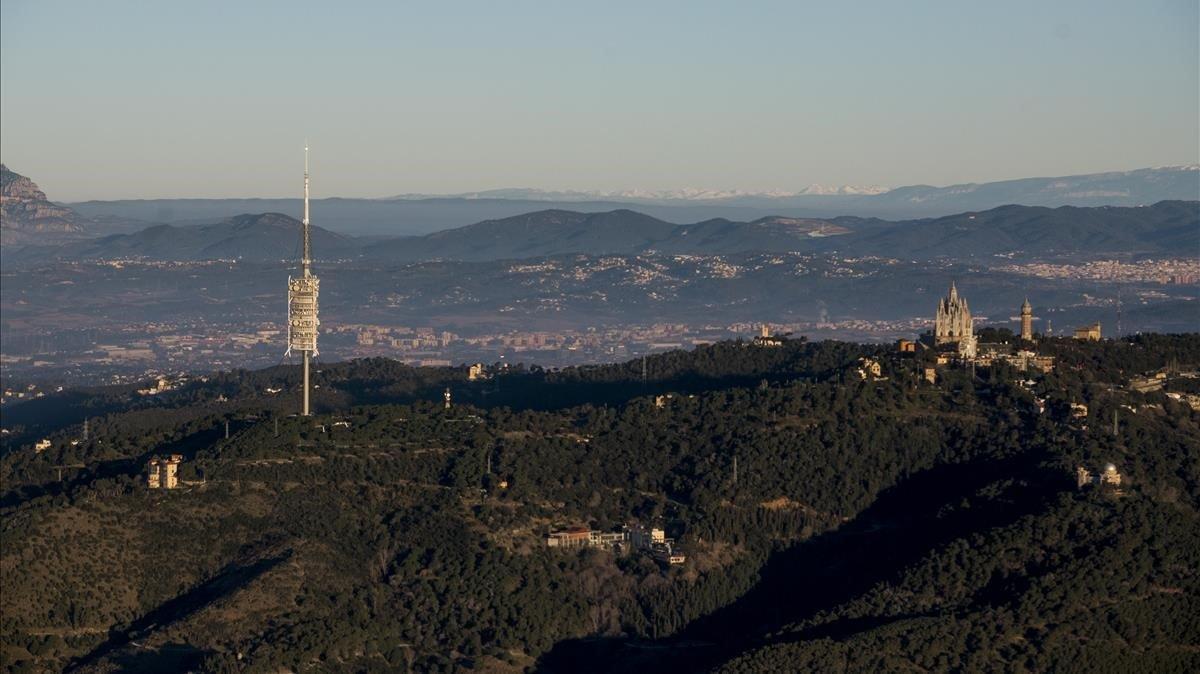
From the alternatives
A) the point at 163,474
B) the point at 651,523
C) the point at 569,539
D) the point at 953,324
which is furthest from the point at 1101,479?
the point at 163,474

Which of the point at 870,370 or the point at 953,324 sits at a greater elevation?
the point at 953,324

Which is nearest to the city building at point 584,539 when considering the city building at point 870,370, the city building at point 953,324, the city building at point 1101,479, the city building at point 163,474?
the city building at point 163,474

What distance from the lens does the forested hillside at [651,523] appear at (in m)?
66.4

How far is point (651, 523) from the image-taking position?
77.1 meters

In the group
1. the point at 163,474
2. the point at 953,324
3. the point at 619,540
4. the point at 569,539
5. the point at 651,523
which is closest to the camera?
the point at 569,539

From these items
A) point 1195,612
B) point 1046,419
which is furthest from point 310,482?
point 1195,612

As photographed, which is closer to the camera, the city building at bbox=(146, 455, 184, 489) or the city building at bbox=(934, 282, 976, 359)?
the city building at bbox=(146, 455, 184, 489)

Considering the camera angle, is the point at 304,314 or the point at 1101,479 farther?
the point at 304,314

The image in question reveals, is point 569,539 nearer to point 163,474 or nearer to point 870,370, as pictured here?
point 163,474

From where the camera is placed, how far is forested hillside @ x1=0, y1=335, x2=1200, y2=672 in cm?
6638

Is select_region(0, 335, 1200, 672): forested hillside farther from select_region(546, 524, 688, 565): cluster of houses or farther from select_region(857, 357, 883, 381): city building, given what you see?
select_region(857, 357, 883, 381): city building

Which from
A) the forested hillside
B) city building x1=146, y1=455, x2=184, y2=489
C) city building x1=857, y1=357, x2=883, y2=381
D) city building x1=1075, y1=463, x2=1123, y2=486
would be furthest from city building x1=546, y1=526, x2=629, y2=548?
city building x1=857, y1=357, x2=883, y2=381

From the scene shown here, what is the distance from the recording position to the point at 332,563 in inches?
2904

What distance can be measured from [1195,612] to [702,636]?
12026 millimetres
